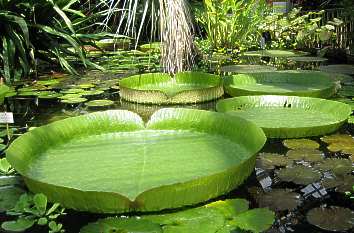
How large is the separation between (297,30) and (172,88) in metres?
4.81

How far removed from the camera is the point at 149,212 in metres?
2.05

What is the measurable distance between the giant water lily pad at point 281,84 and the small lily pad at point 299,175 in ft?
4.90

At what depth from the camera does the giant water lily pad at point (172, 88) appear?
4.13 m

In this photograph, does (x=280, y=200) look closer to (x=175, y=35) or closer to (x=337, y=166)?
(x=337, y=166)

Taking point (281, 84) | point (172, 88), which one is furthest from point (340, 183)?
point (172, 88)

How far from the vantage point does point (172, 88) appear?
4676 mm

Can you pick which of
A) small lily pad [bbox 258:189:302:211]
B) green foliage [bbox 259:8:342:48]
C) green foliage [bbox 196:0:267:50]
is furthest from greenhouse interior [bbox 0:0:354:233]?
green foliage [bbox 196:0:267:50]

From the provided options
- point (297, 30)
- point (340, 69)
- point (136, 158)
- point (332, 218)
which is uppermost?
point (297, 30)

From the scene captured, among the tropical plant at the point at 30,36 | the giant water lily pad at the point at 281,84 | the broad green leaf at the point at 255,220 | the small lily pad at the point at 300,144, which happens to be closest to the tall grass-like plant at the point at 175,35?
the giant water lily pad at the point at 281,84

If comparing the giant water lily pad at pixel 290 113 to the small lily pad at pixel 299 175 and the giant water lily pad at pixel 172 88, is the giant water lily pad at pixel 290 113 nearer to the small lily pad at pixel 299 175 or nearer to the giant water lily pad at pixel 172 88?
the small lily pad at pixel 299 175

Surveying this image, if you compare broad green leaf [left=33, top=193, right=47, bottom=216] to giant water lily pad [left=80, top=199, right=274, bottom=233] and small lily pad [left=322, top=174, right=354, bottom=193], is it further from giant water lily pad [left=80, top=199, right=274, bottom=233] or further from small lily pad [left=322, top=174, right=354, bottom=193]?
small lily pad [left=322, top=174, right=354, bottom=193]

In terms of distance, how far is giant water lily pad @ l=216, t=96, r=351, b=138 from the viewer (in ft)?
9.95

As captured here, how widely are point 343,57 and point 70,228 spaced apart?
5.58m

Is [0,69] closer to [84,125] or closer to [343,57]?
[84,125]
